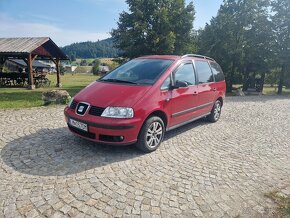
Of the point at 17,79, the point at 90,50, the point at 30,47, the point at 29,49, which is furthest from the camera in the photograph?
the point at 90,50

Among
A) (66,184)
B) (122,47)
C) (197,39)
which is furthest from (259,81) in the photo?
(66,184)

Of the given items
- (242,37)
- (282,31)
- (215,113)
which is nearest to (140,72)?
(215,113)

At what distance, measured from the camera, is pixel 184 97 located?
5887 millimetres

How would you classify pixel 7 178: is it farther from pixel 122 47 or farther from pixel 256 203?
pixel 122 47

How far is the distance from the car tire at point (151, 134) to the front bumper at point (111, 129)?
0.53 feet

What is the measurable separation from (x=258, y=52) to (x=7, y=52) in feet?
65.1

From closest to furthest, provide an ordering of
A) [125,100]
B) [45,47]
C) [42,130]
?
1. [125,100]
2. [42,130]
3. [45,47]

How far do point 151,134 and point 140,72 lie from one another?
1.51 meters

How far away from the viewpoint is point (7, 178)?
387cm

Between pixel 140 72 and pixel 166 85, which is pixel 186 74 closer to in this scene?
pixel 166 85

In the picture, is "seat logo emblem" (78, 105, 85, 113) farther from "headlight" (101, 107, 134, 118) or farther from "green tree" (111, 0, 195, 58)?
"green tree" (111, 0, 195, 58)

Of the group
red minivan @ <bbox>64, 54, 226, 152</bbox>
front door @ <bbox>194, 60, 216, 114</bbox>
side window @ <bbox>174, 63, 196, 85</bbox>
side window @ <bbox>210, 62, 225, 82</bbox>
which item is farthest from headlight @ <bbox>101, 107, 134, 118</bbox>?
side window @ <bbox>210, 62, 225, 82</bbox>

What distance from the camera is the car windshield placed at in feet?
17.6

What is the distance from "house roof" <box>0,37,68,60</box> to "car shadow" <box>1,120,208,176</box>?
16008 mm
